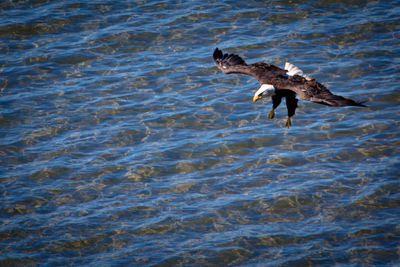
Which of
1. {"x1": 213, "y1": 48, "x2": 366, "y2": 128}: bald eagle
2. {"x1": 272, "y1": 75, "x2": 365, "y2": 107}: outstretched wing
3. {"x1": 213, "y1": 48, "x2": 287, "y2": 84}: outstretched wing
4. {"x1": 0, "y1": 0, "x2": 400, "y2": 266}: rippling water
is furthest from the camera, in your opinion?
{"x1": 213, "y1": 48, "x2": 287, "y2": 84}: outstretched wing

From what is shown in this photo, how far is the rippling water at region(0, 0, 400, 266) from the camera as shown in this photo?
8.84 m

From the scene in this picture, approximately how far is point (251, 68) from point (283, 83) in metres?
0.97

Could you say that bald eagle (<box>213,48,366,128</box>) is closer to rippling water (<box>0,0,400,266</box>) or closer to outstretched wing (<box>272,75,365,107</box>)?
outstretched wing (<box>272,75,365,107</box>)

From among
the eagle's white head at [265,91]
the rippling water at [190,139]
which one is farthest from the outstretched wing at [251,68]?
the rippling water at [190,139]

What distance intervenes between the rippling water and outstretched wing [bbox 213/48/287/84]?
200 cm

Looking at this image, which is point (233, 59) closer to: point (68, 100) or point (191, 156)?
point (191, 156)

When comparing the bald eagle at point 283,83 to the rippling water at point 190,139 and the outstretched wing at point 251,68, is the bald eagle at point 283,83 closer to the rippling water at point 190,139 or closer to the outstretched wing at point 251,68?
the outstretched wing at point 251,68

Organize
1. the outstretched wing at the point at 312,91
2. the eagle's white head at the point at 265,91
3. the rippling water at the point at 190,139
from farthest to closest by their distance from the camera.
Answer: the rippling water at the point at 190,139, the eagle's white head at the point at 265,91, the outstretched wing at the point at 312,91

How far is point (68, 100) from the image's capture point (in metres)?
12.9

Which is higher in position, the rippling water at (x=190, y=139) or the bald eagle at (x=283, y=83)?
the bald eagle at (x=283, y=83)

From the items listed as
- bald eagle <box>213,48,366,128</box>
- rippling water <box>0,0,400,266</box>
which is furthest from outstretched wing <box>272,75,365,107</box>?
rippling water <box>0,0,400,266</box>

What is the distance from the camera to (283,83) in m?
8.69

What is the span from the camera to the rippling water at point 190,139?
8836mm

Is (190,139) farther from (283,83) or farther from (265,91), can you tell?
(283,83)
